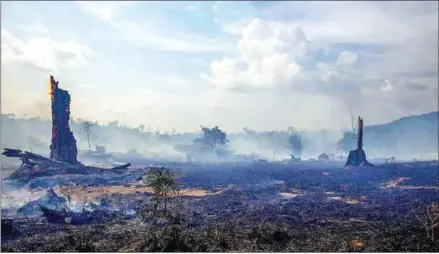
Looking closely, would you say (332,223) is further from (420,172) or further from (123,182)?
(420,172)

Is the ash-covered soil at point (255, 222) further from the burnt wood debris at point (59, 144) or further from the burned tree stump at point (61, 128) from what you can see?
the burned tree stump at point (61, 128)

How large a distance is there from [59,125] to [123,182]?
796 centimetres

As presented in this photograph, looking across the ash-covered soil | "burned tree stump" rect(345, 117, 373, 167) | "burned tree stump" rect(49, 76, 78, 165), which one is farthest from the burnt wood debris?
"burned tree stump" rect(345, 117, 373, 167)

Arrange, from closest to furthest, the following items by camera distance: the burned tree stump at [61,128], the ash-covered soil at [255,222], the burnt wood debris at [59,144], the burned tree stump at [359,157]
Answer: the ash-covered soil at [255,222] < the burnt wood debris at [59,144] < the burned tree stump at [61,128] < the burned tree stump at [359,157]

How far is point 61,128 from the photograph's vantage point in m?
33.3

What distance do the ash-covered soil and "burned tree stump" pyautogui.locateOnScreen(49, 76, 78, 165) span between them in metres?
6.90

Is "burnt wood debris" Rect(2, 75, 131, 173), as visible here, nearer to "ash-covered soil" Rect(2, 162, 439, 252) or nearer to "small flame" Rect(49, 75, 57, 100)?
"small flame" Rect(49, 75, 57, 100)

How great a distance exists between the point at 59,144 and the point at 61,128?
4.85 feet

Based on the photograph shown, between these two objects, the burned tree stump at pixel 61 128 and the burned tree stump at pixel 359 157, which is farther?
the burned tree stump at pixel 359 157

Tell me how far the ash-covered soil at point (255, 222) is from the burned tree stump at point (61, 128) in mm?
6905

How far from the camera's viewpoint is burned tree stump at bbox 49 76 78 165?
32.2 meters

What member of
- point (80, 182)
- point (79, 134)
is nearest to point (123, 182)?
point (80, 182)

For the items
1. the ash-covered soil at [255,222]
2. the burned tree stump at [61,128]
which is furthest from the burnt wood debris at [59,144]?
the ash-covered soil at [255,222]

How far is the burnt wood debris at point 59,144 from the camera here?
31391 mm
